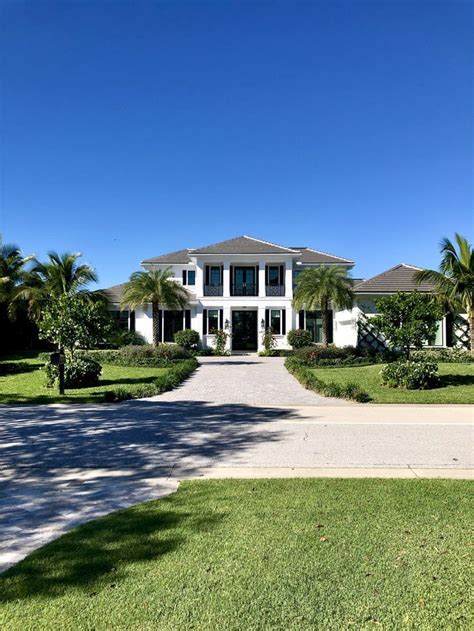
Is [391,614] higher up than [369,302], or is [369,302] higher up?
[369,302]

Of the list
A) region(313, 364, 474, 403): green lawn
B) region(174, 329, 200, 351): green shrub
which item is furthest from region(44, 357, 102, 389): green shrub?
region(174, 329, 200, 351): green shrub

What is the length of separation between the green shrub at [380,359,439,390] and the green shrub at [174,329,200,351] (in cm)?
1610

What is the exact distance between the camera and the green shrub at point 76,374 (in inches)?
571

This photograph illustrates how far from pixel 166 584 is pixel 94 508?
1949 mm

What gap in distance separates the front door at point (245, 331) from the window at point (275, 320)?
56.9 inches

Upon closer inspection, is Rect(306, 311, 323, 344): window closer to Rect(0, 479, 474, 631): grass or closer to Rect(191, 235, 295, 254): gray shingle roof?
Rect(191, 235, 295, 254): gray shingle roof

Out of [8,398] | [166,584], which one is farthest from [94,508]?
[8,398]

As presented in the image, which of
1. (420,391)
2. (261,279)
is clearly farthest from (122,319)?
(420,391)

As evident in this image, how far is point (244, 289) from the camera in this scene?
31.1 meters

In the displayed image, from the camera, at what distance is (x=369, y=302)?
27.5m

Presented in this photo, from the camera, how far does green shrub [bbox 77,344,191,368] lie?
2197cm

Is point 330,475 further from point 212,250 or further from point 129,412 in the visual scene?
point 212,250

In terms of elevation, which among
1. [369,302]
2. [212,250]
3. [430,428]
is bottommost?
[430,428]

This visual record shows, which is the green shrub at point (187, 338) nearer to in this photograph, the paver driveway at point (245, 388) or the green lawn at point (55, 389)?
the paver driveway at point (245, 388)
